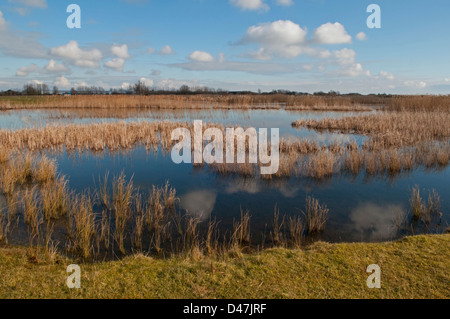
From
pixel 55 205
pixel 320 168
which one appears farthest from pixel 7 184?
pixel 320 168

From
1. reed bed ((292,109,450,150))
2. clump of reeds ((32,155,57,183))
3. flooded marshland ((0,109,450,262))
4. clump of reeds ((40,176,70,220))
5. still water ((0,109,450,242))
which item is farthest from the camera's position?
reed bed ((292,109,450,150))

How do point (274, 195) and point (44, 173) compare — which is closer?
point (274, 195)

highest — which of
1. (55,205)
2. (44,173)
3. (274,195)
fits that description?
(44,173)

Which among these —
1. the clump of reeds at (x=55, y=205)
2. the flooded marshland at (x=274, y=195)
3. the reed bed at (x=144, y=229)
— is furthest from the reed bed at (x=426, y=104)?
the clump of reeds at (x=55, y=205)

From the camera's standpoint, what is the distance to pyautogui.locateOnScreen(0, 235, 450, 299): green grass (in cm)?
342

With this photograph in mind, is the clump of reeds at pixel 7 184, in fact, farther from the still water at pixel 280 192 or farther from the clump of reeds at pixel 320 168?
the clump of reeds at pixel 320 168

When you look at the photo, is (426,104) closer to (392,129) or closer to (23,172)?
(392,129)

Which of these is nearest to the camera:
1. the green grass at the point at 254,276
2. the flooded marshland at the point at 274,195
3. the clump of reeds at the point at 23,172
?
the green grass at the point at 254,276

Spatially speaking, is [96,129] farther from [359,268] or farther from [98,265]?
[359,268]

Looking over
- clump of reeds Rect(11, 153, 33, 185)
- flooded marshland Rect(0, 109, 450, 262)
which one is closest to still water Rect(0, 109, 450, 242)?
A: flooded marshland Rect(0, 109, 450, 262)

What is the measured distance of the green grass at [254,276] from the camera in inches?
135

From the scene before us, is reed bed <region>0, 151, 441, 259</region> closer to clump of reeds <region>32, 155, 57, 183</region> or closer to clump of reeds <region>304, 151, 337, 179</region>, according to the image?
clump of reeds <region>32, 155, 57, 183</region>

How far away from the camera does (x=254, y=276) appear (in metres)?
3.81

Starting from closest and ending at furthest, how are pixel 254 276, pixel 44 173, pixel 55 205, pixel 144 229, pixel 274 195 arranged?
pixel 254 276, pixel 144 229, pixel 55 205, pixel 274 195, pixel 44 173
